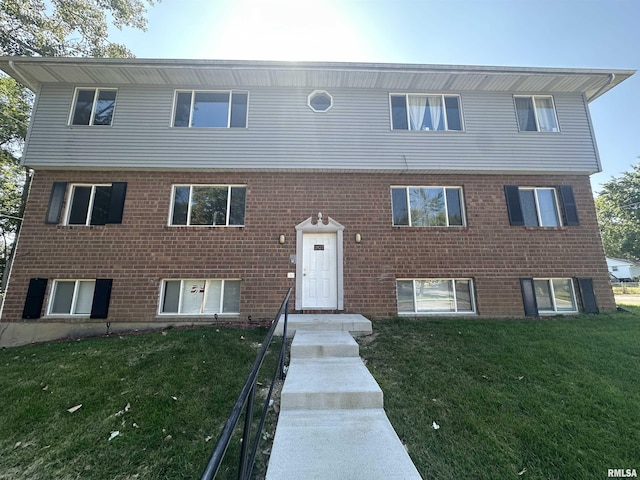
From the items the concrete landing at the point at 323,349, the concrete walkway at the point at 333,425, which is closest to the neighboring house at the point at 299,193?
the concrete landing at the point at 323,349

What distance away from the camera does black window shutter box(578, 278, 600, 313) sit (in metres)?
6.71

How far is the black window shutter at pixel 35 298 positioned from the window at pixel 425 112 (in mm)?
10070

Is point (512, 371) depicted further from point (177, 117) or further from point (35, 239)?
point (35, 239)

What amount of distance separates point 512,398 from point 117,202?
9.03m

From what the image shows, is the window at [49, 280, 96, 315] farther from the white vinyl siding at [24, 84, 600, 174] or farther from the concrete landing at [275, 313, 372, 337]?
the concrete landing at [275, 313, 372, 337]

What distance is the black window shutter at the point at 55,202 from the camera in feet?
21.7

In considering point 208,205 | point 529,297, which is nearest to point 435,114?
point 529,297

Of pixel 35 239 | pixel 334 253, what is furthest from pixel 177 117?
pixel 334 253

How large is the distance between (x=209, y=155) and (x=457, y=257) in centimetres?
724

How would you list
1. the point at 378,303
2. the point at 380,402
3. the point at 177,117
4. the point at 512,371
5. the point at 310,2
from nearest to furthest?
the point at 380,402 → the point at 512,371 → the point at 378,303 → the point at 177,117 → the point at 310,2

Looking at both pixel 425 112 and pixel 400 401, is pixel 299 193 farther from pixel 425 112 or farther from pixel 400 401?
pixel 400 401

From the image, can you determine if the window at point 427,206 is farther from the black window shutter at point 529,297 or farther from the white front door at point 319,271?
the black window shutter at point 529,297

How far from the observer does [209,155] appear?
695 cm

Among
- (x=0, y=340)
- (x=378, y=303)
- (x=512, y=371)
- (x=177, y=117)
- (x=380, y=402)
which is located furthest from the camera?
(x=177, y=117)
